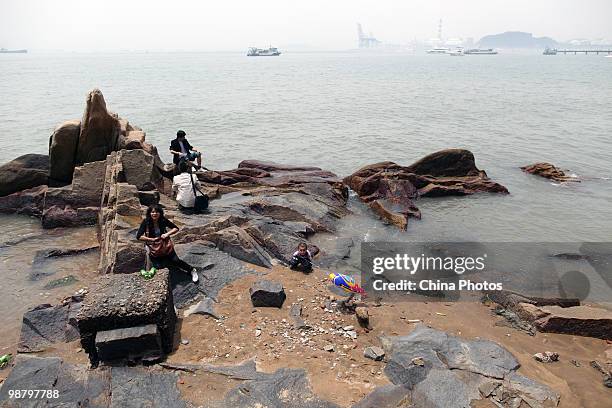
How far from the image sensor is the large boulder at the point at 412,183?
17.3 meters

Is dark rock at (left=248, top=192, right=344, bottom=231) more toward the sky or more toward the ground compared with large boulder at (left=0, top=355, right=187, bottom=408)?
more toward the ground

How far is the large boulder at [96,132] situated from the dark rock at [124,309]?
35.2ft

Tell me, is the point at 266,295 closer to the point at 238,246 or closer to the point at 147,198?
the point at 238,246

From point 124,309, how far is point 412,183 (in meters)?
15.7

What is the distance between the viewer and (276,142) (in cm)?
3319

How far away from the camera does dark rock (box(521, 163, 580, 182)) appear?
2366cm

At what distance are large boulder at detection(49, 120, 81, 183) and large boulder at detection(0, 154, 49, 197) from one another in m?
0.78

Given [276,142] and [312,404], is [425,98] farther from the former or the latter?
[312,404]

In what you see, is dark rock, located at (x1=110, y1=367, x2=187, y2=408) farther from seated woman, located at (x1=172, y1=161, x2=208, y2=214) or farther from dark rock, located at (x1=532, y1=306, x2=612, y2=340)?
dark rock, located at (x1=532, y1=306, x2=612, y2=340)

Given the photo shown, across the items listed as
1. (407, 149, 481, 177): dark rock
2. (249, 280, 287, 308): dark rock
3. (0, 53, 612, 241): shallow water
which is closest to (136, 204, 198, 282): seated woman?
(249, 280, 287, 308): dark rock

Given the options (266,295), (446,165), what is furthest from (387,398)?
(446,165)

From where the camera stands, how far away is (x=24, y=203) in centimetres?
1625

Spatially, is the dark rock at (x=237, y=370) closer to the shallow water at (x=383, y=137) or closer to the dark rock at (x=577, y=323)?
the shallow water at (x=383, y=137)

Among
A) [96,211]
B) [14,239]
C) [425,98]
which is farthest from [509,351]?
A: [425,98]
